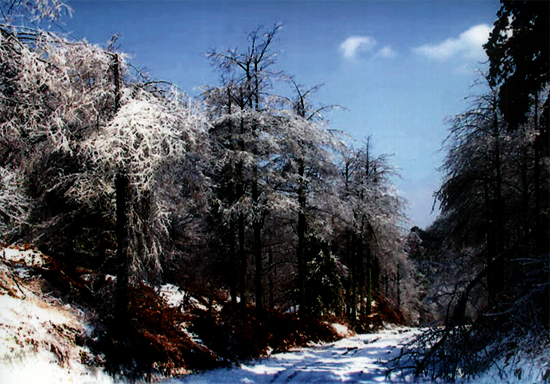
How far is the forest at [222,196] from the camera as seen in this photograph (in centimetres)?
716

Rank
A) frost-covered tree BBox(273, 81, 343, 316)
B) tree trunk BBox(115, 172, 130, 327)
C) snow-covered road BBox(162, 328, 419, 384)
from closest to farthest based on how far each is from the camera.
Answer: snow-covered road BBox(162, 328, 419, 384) < tree trunk BBox(115, 172, 130, 327) < frost-covered tree BBox(273, 81, 343, 316)

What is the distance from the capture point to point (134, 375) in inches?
312

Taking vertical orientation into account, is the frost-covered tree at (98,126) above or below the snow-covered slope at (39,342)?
above

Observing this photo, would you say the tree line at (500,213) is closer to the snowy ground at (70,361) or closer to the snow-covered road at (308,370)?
the snowy ground at (70,361)

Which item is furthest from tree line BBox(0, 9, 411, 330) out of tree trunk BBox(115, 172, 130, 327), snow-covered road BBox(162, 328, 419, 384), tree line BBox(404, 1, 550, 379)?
tree line BBox(404, 1, 550, 379)

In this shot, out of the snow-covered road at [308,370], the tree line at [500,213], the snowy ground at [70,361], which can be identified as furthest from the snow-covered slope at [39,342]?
the tree line at [500,213]

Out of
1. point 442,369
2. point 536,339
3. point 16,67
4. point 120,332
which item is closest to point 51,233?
point 120,332

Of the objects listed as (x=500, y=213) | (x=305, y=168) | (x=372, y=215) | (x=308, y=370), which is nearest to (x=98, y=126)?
(x=308, y=370)

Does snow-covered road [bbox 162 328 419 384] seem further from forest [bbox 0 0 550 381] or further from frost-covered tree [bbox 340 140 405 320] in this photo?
frost-covered tree [bbox 340 140 405 320]

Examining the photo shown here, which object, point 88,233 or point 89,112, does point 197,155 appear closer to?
point 89,112

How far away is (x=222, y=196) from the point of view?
50.5 ft

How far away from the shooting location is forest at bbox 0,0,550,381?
7.16 metres

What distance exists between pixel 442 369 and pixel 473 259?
24.9 ft

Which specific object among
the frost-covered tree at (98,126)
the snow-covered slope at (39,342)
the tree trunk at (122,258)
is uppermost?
the frost-covered tree at (98,126)
